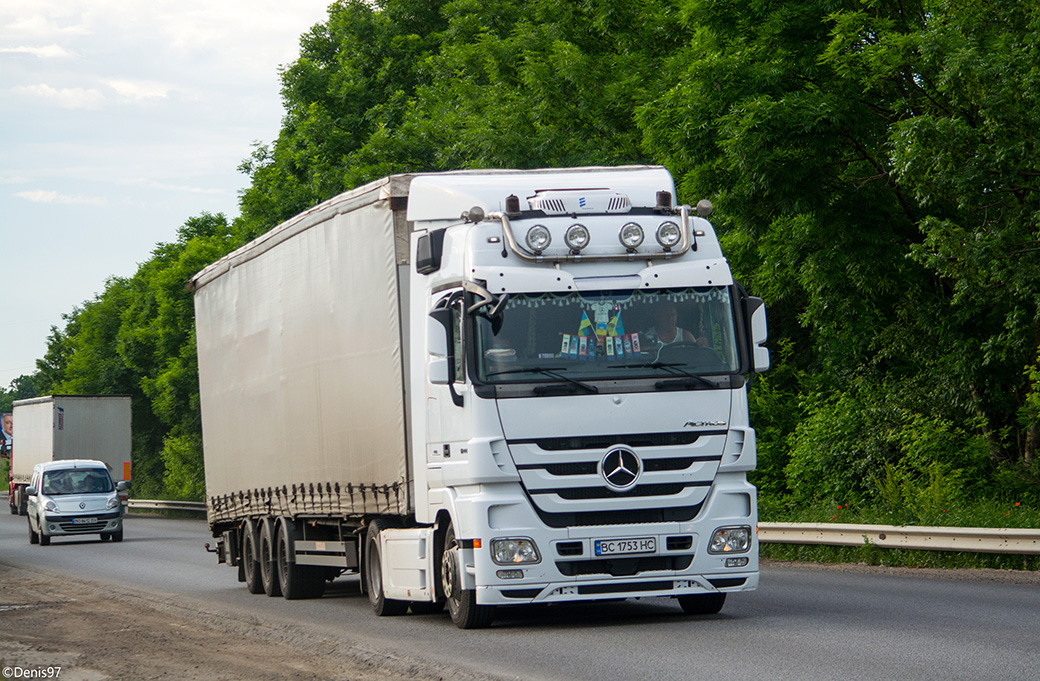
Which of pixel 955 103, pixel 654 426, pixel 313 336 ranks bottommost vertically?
pixel 654 426

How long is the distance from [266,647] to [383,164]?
27914 millimetres

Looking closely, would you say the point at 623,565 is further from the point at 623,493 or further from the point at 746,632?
the point at 746,632

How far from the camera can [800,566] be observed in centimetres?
1931

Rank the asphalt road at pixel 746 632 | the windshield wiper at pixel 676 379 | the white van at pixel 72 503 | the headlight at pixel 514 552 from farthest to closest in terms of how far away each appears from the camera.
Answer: the white van at pixel 72 503, the windshield wiper at pixel 676 379, the headlight at pixel 514 552, the asphalt road at pixel 746 632

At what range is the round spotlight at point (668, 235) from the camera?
468 inches

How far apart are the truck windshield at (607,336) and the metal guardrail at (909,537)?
5991 mm

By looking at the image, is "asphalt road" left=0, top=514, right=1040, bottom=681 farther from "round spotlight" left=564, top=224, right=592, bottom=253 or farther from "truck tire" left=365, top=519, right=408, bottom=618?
"round spotlight" left=564, top=224, right=592, bottom=253

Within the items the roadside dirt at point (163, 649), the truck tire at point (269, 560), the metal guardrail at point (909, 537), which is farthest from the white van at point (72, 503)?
the metal guardrail at point (909, 537)

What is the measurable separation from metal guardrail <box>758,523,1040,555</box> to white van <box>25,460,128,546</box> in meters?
18.2

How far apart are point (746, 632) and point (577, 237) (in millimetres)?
3275

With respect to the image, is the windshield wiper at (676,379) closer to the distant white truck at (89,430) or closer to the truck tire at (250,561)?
the truck tire at (250,561)

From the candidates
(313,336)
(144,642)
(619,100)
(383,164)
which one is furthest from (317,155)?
(144,642)

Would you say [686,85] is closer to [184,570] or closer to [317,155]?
[184,570]

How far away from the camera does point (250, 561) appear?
17625mm
